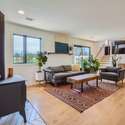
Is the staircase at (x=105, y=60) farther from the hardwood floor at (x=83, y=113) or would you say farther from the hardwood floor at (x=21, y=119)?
the hardwood floor at (x=21, y=119)

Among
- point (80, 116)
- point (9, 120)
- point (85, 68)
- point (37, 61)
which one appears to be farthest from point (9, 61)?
point (85, 68)

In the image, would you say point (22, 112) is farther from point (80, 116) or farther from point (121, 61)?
point (121, 61)

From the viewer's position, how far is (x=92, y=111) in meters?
2.77

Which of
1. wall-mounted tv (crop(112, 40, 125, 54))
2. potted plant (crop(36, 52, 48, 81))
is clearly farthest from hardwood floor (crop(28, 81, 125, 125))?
wall-mounted tv (crop(112, 40, 125, 54))

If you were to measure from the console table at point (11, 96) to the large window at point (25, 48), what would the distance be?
2911 mm

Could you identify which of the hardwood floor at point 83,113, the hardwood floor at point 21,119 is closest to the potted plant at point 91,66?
the hardwood floor at point 83,113

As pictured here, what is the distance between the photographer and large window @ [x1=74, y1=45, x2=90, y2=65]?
777 centimetres

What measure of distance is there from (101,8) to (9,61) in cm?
366

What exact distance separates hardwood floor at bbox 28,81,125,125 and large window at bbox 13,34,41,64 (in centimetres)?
225

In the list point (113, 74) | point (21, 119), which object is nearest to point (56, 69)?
point (113, 74)

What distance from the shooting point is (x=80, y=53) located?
8188 mm

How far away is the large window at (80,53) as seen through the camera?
777 cm

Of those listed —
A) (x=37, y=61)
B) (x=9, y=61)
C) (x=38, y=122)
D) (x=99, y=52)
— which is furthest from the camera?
(x=99, y=52)

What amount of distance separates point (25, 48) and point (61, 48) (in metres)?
2.07
